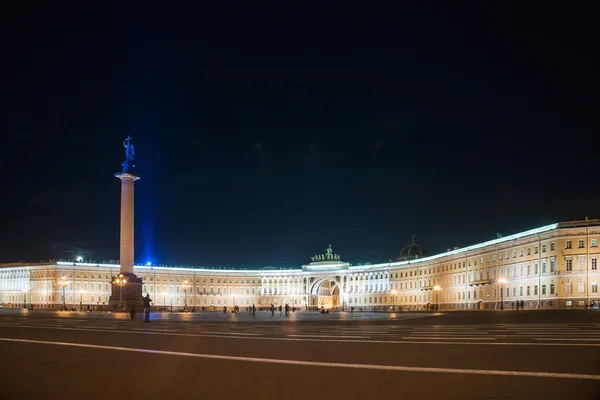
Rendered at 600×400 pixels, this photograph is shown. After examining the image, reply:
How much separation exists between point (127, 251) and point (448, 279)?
77.9 metres

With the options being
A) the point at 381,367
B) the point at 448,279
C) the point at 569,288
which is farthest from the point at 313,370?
the point at 448,279

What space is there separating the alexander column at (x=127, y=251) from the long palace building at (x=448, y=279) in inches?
791

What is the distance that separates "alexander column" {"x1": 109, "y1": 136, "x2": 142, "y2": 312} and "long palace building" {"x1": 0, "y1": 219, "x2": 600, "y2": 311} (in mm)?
20085

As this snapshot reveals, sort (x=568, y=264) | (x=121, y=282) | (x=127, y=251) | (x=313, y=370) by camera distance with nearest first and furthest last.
A: 1. (x=313, y=370)
2. (x=121, y=282)
3. (x=127, y=251)
4. (x=568, y=264)

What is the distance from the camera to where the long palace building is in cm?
8112

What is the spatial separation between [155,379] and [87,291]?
162 metres

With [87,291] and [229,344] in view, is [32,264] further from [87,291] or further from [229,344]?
[229,344]

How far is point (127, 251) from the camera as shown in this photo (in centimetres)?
8000

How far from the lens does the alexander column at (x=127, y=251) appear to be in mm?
78125

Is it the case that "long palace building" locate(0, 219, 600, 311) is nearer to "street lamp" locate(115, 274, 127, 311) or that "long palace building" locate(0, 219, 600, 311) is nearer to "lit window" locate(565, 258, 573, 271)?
"lit window" locate(565, 258, 573, 271)

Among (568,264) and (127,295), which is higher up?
(568,264)

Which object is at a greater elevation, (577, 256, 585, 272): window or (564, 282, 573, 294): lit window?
(577, 256, 585, 272): window

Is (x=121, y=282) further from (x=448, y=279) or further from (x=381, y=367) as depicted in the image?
(x=448, y=279)

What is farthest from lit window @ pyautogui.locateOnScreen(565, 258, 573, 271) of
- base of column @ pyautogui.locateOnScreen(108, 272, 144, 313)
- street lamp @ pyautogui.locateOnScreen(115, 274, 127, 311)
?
street lamp @ pyautogui.locateOnScreen(115, 274, 127, 311)
